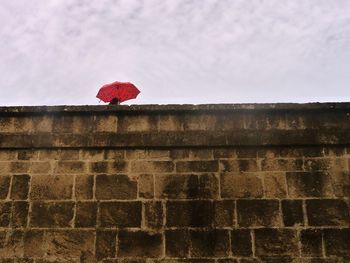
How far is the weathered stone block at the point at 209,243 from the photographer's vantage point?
211 inches

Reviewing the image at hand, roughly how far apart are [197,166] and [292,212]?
1248mm

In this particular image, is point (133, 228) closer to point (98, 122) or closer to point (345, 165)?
point (98, 122)

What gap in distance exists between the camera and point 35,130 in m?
5.97

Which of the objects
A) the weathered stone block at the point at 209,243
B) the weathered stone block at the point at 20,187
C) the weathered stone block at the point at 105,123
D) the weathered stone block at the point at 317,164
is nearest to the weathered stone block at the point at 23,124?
the weathered stone block at the point at 20,187

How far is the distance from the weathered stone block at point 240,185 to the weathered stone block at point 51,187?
187cm

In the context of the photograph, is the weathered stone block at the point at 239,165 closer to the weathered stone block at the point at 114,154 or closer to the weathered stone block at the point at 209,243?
the weathered stone block at the point at 209,243

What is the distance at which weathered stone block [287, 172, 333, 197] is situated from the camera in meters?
5.60

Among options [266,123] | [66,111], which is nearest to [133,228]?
[66,111]

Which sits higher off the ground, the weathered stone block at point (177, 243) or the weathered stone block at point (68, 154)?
the weathered stone block at point (68, 154)

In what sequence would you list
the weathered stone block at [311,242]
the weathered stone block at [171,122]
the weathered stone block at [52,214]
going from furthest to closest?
1. the weathered stone block at [171,122]
2. the weathered stone block at [52,214]
3. the weathered stone block at [311,242]

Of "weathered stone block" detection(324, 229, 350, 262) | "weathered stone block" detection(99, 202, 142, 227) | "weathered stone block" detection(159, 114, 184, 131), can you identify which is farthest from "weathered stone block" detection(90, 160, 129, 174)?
"weathered stone block" detection(324, 229, 350, 262)

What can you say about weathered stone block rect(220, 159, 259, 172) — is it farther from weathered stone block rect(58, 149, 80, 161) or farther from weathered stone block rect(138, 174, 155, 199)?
weathered stone block rect(58, 149, 80, 161)

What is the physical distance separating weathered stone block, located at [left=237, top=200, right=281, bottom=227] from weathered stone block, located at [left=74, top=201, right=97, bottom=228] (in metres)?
1.72

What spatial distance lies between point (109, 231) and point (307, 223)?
91.3 inches
